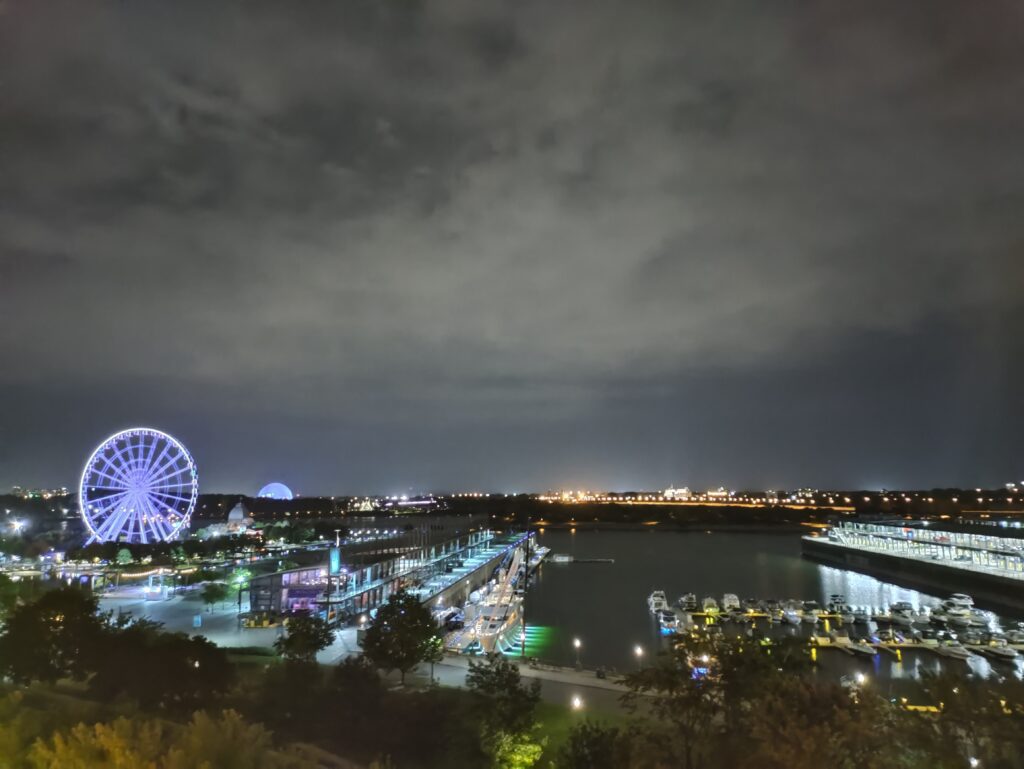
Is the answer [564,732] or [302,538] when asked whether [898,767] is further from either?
[302,538]

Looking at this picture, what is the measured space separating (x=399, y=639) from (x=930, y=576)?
44.4m

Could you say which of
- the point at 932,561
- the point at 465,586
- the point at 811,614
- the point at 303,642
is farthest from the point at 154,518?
the point at 932,561

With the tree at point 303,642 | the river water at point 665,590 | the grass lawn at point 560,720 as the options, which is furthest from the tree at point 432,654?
the river water at point 665,590

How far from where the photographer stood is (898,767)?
312 inches

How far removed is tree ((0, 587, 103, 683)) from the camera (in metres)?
13.3

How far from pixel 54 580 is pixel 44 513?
2290 inches

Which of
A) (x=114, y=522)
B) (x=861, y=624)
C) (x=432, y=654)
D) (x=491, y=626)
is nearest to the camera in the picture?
(x=432, y=654)

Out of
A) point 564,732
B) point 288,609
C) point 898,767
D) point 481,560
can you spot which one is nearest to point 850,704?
point 898,767

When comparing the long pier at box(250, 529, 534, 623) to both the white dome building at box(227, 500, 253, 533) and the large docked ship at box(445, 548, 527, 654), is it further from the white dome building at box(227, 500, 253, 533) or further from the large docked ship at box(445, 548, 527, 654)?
the white dome building at box(227, 500, 253, 533)

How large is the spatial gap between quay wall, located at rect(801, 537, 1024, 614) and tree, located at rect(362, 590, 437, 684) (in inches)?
1407

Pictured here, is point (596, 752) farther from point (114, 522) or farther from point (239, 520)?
point (239, 520)

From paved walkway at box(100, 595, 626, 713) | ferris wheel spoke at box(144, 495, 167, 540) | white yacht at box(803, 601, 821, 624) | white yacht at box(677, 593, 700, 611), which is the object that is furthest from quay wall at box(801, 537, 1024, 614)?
ferris wheel spoke at box(144, 495, 167, 540)

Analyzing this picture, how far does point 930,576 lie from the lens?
46.3 metres

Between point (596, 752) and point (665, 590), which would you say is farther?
point (665, 590)
